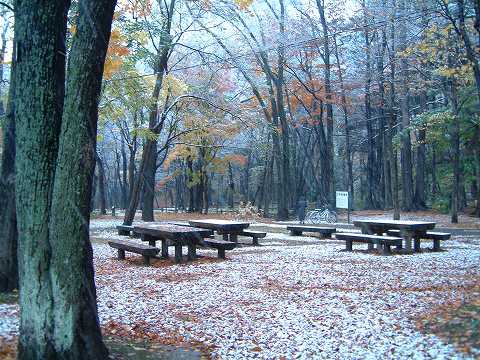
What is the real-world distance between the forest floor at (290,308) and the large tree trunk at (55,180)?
3.75 ft

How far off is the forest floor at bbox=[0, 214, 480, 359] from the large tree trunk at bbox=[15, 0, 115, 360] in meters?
1.14

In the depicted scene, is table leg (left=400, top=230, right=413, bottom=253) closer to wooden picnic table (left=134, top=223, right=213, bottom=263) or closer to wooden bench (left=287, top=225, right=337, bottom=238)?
wooden bench (left=287, top=225, right=337, bottom=238)

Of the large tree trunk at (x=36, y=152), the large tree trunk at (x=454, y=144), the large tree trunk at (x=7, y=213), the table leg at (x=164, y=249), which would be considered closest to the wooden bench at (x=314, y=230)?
the table leg at (x=164, y=249)

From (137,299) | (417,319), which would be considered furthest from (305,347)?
(137,299)

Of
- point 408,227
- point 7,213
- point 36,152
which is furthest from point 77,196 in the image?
point 408,227

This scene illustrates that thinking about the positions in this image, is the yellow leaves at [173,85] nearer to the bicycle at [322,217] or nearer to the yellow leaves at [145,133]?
the yellow leaves at [145,133]

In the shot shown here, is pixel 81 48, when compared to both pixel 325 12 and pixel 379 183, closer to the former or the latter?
pixel 325 12

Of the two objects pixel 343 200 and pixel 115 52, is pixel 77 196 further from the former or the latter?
pixel 343 200

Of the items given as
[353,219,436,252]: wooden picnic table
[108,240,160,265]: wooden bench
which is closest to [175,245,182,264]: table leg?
[108,240,160,265]: wooden bench

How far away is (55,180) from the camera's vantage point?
3775 mm

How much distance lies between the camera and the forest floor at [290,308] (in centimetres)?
487

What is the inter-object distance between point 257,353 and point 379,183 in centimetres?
3537

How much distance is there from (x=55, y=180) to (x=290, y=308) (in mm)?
3709

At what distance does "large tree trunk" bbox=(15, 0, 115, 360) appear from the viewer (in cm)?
373
